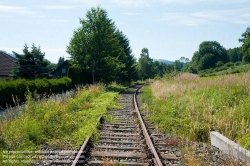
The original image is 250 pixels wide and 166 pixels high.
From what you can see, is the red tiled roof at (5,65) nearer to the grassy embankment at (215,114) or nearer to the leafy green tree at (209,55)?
the grassy embankment at (215,114)

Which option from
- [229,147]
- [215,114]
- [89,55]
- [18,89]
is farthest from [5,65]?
[229,147]

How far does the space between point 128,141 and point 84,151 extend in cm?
159

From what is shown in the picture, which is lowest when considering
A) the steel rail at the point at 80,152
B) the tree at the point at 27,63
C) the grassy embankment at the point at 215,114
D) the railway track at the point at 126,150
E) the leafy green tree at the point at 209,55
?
the railway track at the point at 126,150

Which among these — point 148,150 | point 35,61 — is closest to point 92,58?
point 35,61

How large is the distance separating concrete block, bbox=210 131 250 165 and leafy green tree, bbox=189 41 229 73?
114011 mm

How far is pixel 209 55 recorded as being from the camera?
4688 inches

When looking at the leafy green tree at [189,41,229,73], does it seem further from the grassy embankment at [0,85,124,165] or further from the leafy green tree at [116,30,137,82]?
the grassy embankment at [0,85,124,165]

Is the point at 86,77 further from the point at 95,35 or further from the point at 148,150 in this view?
the point at 148,150

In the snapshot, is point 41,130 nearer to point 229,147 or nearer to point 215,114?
point 229,147

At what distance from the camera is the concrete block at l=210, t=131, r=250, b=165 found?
5.44 m

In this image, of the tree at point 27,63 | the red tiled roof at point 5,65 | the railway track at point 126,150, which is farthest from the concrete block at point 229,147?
the red tiled roof at point 5,65

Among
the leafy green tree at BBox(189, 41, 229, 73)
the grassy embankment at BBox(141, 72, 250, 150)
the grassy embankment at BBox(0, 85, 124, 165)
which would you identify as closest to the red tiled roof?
the grassy embankment at BBox(141, 72, 250, 150)

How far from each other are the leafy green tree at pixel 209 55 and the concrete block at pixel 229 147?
114m

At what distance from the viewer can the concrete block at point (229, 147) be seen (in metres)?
5.44
